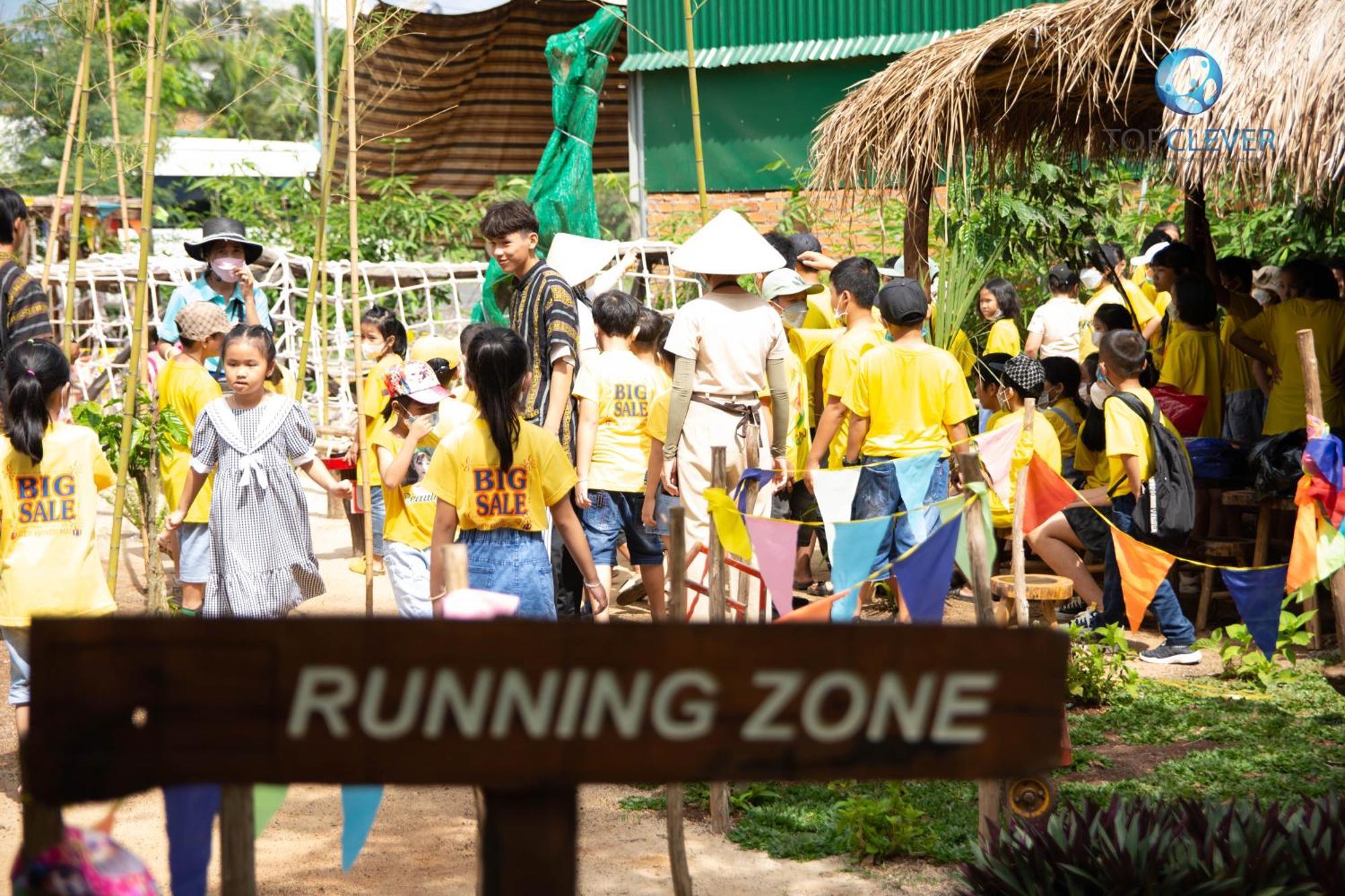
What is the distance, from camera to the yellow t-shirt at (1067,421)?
7.59 metres

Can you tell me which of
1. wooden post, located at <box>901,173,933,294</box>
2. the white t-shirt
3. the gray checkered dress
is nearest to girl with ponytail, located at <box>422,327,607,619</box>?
the gray checkered dress

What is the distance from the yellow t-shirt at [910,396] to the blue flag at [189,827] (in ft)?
15.9

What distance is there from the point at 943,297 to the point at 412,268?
6518 mm

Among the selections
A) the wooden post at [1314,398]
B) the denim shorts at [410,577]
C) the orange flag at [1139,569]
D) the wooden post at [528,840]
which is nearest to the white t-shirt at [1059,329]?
the orange flag at [1139,569]

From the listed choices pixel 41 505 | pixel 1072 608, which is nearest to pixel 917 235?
pixel 1072 608

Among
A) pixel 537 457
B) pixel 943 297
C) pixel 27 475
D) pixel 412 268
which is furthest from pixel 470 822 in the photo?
pixel 412 268

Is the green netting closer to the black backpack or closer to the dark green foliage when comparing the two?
the black backpack

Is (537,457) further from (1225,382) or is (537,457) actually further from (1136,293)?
(1136,293)

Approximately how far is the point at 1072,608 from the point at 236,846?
21.5ft

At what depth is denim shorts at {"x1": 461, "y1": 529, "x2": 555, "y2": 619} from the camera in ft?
14.6

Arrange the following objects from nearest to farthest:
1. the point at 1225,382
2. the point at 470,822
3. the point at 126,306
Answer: the point at 470,822, the point at 1225,382, the point at 126,306

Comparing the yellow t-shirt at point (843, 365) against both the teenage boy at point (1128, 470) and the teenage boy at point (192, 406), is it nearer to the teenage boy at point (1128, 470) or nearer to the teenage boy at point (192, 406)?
the teenage boy at point (1128, 470)

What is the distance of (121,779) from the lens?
162 centimetres

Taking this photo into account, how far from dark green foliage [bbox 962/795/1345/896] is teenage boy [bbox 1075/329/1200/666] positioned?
3.01 metres
